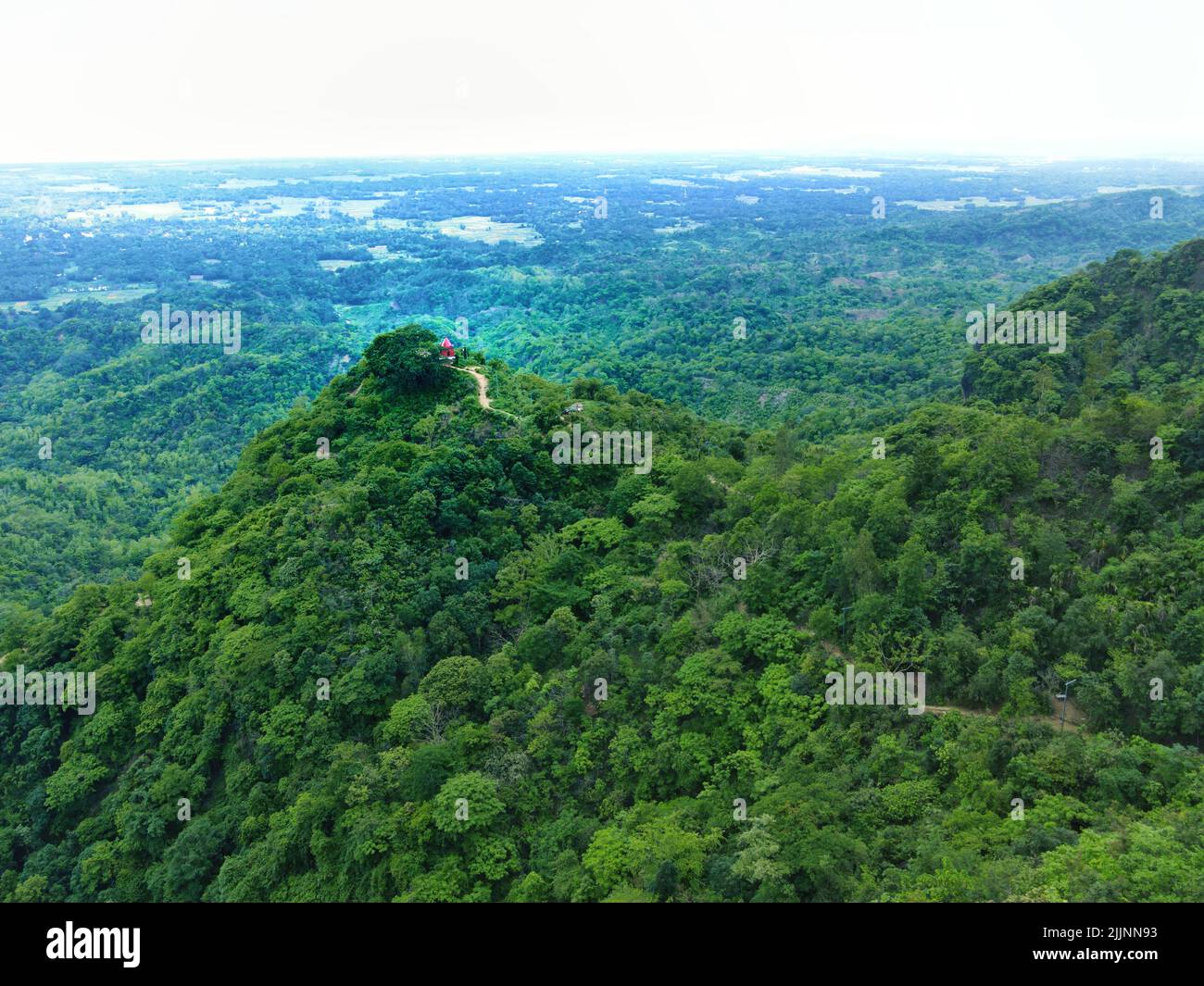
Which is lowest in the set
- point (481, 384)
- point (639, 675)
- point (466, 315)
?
point (639, 675)

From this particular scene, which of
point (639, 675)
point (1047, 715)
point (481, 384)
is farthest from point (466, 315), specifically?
point (1047, 715)

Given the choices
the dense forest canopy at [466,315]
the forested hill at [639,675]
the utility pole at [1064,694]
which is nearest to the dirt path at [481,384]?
the forested hill at [639,675]

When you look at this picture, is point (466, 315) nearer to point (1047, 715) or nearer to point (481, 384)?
point (481, 384)

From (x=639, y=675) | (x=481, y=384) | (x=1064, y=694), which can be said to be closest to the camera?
(x=1064, y=694)

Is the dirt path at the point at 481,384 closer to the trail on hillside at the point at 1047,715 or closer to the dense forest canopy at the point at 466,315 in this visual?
the dense forest canopy at the point at 466,315

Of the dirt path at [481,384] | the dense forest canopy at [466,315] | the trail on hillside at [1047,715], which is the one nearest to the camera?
the trail on hillside at [1047,715]

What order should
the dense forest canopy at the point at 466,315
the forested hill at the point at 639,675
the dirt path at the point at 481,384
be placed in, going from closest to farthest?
the forested hill at the point at 639,675, the dirt path at the point at 481,384, the dense forest canopy at the point at 466,315

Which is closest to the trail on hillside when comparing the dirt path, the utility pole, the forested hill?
the utility pole

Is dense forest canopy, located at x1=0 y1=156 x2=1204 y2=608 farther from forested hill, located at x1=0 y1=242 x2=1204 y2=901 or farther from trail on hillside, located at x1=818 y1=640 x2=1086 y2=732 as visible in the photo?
trail on hillside, located at x1=818 y1=640 x2=1086 y2=732
